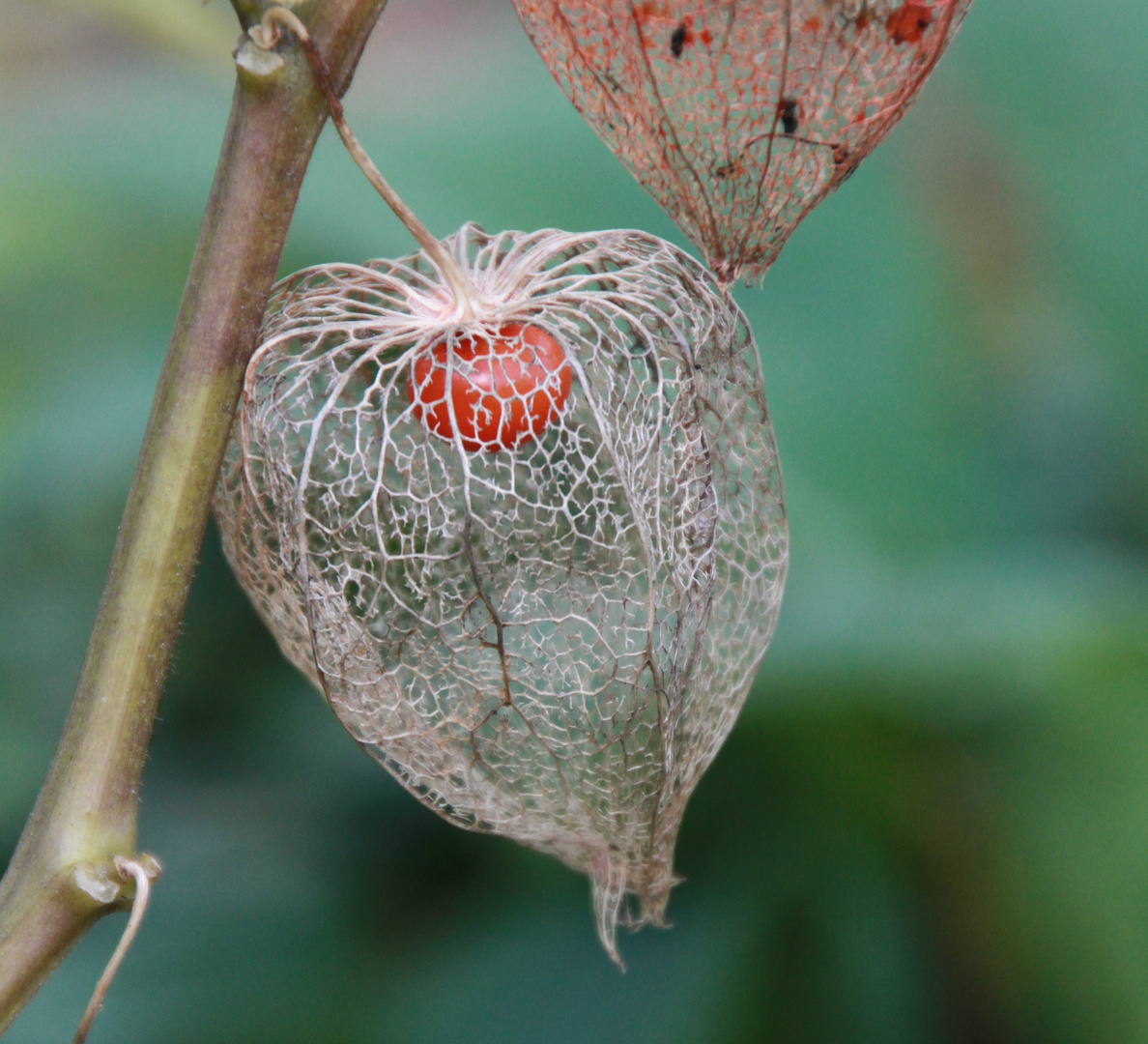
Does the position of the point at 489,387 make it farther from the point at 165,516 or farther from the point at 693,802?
the point at 693,802

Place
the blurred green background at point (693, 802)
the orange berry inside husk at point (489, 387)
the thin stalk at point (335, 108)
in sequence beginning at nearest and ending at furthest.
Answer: the thin stalk at point (335, 108) < the orange berry inside husk at point (489, 387) < the blurred green background at point (693, 802)

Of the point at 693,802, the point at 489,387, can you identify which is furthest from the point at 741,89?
the point at 693,802

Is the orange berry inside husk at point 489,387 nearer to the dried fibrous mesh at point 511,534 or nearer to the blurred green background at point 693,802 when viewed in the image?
the dried fibrous mesh at point 511,534

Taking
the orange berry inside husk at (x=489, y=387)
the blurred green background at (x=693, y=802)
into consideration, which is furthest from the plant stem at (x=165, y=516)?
the blurred green background at (x=693, y=802)

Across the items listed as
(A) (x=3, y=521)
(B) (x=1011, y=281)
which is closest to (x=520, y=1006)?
(A) (x=3, y=521)

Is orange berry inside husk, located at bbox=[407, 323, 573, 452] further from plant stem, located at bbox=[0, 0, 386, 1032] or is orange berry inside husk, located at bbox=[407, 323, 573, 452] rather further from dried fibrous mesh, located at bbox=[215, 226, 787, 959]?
plant stem, located at bbox=[0, 0, 386, 1032]

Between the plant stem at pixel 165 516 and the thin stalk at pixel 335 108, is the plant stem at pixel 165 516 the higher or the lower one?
the lower one

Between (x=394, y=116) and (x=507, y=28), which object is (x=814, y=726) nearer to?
(x=394, y=116)
